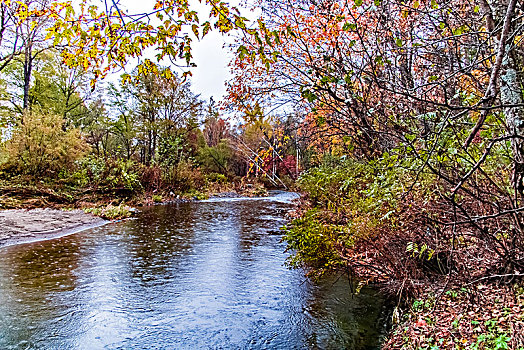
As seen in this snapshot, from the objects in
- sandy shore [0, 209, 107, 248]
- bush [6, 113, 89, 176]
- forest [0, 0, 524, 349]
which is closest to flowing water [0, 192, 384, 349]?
forest [0, 0, 524, 349]

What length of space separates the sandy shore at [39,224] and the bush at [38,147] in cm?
353

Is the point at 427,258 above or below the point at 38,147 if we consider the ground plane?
below

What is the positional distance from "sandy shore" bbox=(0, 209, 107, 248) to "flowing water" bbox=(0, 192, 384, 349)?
0.62 m

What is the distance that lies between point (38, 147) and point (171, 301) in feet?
36.4

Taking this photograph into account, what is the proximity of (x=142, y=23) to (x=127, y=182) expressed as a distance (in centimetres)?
1266

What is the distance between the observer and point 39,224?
26.1 feet

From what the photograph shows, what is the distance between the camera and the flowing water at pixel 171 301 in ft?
10.6

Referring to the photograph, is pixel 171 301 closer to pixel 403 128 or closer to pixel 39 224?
pixel 403 128

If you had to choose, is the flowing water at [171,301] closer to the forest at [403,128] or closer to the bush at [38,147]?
the forest at [403,128]

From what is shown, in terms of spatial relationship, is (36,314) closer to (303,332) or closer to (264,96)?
(303,332)

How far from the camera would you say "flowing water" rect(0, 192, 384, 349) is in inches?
127

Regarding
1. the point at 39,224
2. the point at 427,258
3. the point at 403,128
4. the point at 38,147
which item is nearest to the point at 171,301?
the point at 427,258

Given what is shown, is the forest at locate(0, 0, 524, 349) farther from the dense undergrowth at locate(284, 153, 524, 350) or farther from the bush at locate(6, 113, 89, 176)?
the bush at locate(6, 113, 89, 176)

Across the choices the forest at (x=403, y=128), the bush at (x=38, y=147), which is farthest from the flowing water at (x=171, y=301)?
the bush at (x=38, y=147)
